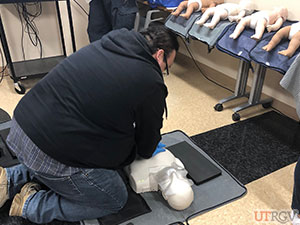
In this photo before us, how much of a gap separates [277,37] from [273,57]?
0.13m

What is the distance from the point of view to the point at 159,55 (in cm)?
118

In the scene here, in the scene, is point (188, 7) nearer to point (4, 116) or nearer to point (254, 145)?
point (254, 145)

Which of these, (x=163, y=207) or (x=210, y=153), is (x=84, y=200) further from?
(x=210, y=153)

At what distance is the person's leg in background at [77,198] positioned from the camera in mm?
1219

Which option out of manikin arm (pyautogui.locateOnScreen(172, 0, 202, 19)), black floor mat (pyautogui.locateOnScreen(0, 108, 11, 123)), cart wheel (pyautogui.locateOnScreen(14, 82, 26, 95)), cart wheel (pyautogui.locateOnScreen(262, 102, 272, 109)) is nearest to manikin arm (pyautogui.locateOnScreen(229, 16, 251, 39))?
manikin arm (pyautogui.locateOnScreen(172, 0, 202, 19))

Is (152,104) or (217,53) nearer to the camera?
(152,104)

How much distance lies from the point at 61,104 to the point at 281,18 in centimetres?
157

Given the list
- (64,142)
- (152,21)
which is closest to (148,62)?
(64,142)

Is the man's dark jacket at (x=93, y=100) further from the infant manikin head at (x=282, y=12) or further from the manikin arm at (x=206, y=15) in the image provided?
the infant manikin head at (x=282, y=12)

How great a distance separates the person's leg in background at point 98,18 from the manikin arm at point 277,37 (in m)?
1.47

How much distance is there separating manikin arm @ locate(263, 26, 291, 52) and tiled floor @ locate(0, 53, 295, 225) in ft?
2.17

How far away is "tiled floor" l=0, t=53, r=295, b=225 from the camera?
1.42m

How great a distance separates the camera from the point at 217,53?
2.74 meters
